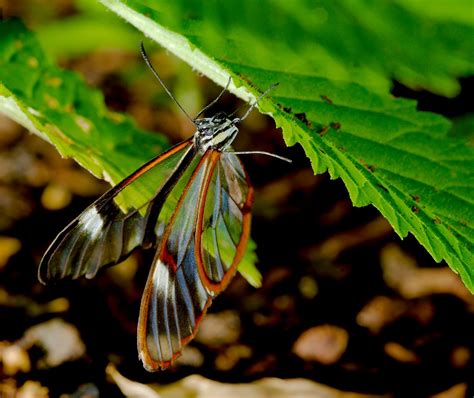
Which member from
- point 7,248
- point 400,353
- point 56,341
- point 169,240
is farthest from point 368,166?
point 7,248

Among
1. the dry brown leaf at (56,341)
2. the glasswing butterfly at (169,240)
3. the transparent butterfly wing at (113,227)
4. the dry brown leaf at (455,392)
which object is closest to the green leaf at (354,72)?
the glasswing butterfly at (169,240)

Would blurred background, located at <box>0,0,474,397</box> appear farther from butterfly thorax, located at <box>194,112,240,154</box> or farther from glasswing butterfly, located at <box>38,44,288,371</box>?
glasswing butterfly, located at <box>38,44,288,371</box>

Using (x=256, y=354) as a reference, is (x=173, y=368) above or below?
above

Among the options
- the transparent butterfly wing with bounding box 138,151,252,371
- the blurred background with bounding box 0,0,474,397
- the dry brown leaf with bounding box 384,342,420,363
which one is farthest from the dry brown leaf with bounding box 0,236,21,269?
the dry brown leaf with bounding box 384,342,420,363

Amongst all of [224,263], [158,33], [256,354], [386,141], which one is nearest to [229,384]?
[256,354]

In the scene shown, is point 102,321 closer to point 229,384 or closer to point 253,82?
point 229,384

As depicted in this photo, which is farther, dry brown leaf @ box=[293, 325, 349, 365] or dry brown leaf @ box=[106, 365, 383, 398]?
dry brown leaf @ box=[293, 325, 349, 365]
